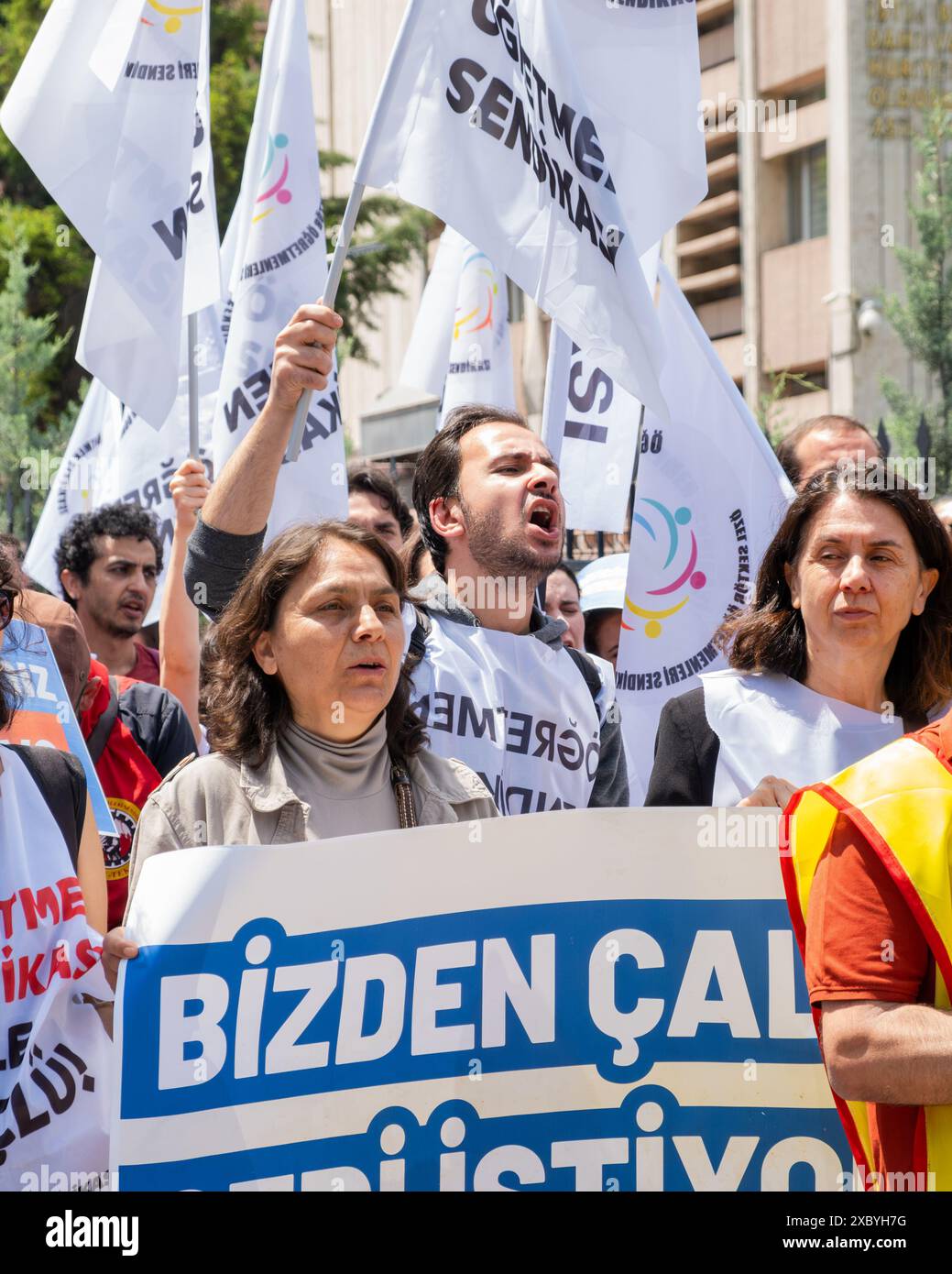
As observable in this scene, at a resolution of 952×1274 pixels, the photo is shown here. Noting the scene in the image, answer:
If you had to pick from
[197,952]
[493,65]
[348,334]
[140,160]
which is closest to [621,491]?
[140,160]

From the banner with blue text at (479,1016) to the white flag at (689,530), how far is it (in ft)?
5.95

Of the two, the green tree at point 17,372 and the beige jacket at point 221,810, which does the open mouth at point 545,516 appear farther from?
the green tree at point 17,372

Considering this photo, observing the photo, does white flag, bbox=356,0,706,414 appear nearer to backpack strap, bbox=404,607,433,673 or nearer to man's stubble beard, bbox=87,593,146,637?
backpack strap, bbox=404,607,433,673

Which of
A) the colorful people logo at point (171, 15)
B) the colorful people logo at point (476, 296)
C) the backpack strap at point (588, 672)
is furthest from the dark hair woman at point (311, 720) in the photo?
the colorful people logo at point (476, 296)

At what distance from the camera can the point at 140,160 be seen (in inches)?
195

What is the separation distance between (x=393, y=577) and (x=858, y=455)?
6.07 feet

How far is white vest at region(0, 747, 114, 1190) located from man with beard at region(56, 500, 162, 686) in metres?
2.73

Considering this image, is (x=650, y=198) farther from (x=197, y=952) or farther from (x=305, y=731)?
(x=197, y=952)

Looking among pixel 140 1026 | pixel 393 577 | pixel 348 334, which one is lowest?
pixel 140 1026

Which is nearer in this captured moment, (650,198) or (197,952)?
(197,952)

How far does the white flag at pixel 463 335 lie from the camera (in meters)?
6.79

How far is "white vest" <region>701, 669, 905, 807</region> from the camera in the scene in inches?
113

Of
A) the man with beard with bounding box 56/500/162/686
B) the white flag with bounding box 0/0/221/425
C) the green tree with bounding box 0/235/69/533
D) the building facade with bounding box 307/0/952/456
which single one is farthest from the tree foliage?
the white flag with bounding box 0/0/221/425

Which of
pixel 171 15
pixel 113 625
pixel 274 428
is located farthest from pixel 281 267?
pixel 274 428
